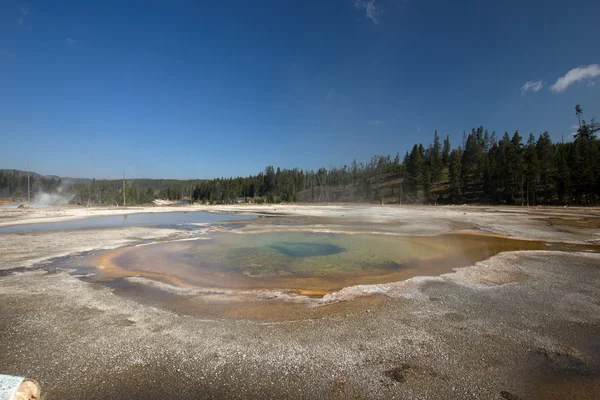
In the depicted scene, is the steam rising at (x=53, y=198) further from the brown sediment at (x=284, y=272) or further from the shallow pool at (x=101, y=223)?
the brown sediment at (x=284, y=272)

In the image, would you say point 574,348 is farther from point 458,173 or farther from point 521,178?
point 458,173

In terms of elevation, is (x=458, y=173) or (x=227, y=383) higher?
(x=458, y=173)

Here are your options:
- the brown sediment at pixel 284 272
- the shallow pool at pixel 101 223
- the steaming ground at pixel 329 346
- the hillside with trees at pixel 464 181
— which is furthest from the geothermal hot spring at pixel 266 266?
the hillside with trees at pixel 464 181

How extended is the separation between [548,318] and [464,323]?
6.83ft

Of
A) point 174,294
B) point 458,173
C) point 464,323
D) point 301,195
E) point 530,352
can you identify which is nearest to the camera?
point 530,352

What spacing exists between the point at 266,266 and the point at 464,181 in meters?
73.6

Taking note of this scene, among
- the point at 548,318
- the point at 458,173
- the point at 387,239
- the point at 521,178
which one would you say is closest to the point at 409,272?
the point at 548,318

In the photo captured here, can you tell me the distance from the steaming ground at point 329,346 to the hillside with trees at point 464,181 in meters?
59.5

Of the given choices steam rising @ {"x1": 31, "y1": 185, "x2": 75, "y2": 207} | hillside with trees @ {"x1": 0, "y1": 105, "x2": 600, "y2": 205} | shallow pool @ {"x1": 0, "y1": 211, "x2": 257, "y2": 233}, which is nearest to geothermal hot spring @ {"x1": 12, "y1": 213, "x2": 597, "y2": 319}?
shallow pool @ {"x1": 0, "y1": 211, "x2": 257, "y2": 233}

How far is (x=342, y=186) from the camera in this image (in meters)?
115

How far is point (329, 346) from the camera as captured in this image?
5.00 metres

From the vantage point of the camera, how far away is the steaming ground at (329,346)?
398 cm

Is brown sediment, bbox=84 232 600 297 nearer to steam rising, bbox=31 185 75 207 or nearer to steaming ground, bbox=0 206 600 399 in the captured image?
steaming ground, bbox=0 206 600 399

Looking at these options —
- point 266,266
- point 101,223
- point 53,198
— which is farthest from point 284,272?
point 53,198
